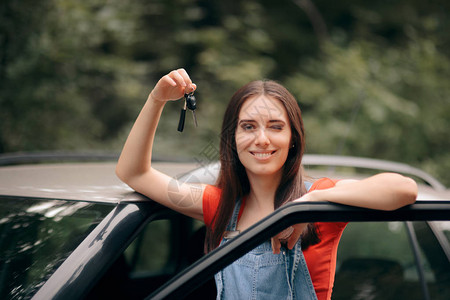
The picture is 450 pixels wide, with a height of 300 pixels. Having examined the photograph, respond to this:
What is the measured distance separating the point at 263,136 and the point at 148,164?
19.3 inches

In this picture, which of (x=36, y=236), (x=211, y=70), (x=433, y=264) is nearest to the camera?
(x=36, y=236)

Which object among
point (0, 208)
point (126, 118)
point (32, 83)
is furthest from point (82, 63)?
point (0, 208)

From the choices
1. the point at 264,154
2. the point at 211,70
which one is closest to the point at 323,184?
the point at 264,154

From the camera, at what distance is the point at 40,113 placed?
5.26 metres

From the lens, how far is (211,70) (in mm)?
6629

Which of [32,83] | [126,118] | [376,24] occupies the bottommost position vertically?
[126,118]

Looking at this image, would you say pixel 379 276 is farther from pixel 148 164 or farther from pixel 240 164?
pixel 148 164

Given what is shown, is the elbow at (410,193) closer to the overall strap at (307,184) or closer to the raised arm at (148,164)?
the overall strap at (307,184)

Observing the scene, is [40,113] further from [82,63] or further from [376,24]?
[376,24]

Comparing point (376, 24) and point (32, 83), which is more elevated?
point (376, 24)

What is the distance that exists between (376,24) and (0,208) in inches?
284

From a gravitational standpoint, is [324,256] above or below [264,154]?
below

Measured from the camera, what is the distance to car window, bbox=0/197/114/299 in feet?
4.62

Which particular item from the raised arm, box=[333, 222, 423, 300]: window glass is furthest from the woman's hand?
box=[333, 222, 423, 300]: window glass
